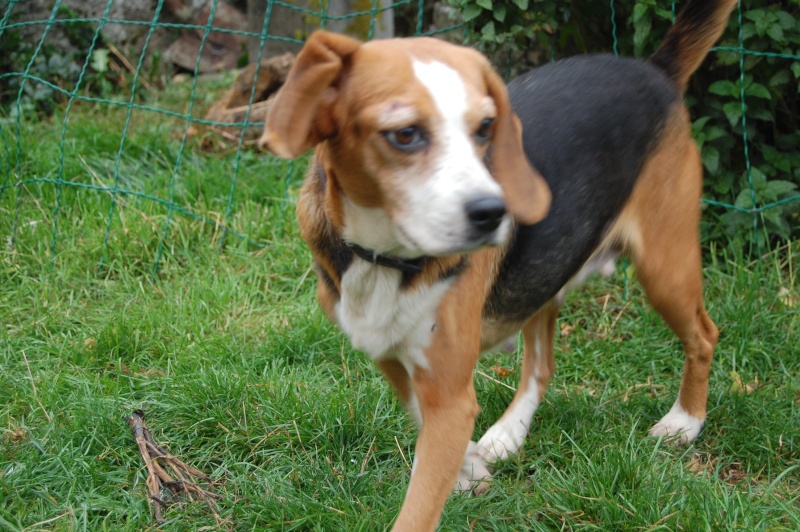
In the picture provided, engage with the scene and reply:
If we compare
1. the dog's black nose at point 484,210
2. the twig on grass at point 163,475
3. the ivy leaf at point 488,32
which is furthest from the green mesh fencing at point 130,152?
the dog's black nose at point 484,210

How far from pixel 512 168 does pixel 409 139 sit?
0.44 meters

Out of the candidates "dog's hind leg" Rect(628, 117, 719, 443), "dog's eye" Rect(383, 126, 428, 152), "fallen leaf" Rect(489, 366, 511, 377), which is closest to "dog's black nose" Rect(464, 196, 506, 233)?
"dog's eye" Rect(383, 126, 428, 152)

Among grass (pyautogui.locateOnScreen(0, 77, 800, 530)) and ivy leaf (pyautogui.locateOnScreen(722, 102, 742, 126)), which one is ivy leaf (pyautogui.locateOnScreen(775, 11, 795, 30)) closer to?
ivy leaf (pyautogui.locateOnScreen(722, 102, 742, 126))

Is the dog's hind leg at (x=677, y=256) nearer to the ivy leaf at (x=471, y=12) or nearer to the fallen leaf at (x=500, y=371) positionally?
the fallen leaf at (x=500, y=371)

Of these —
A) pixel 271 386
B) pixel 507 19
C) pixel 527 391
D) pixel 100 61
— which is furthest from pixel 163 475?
pixel 100 61

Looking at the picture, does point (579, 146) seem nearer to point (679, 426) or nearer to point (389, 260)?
point (389, 260)

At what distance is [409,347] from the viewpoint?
2.71 metres

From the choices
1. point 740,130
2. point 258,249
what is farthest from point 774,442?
point 258,249

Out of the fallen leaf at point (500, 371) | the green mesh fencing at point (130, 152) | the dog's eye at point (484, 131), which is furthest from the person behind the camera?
the green mesh fencing at point (130, 152)

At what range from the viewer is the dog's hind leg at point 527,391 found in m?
3.37

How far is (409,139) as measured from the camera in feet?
7.55

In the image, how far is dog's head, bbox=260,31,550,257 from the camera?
2.26 meters

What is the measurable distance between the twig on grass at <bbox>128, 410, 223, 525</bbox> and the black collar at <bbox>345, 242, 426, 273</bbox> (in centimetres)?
103

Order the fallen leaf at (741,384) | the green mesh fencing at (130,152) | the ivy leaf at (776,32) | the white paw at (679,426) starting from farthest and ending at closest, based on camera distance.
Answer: the green mesh fencing at (130,152) < the ivy leaf at (776,32) < the fallen leaf at (741,384) < the white paw at (679,426)
